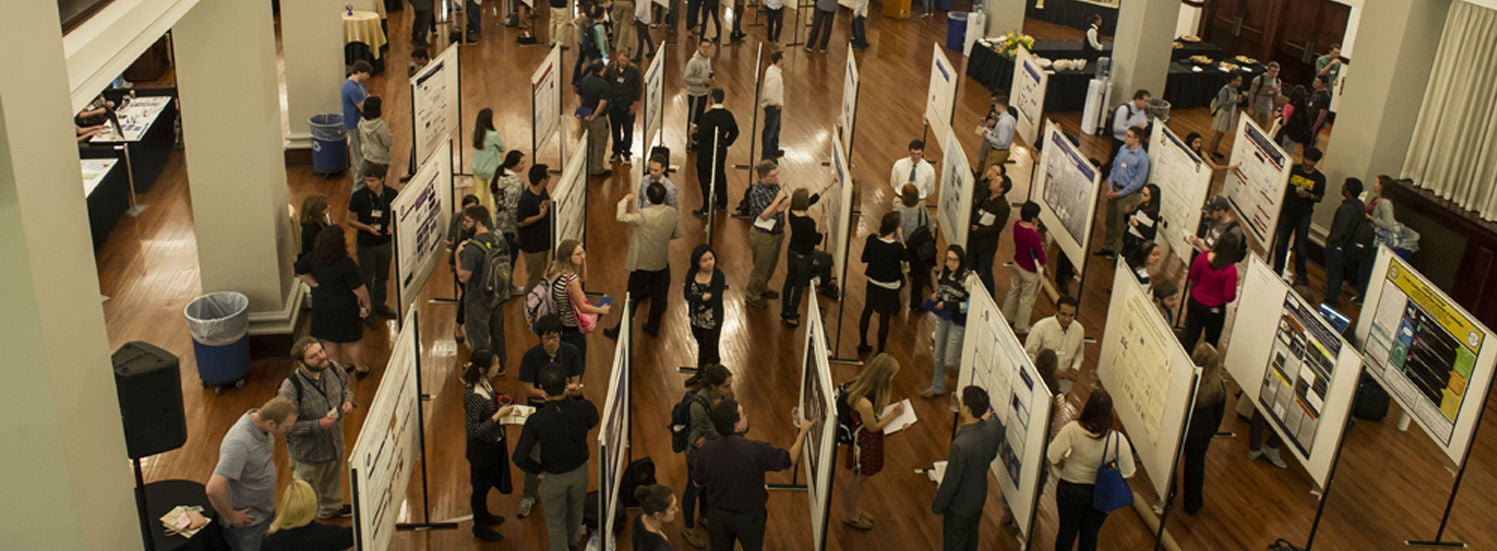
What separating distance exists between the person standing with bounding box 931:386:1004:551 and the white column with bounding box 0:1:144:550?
13.3 ft

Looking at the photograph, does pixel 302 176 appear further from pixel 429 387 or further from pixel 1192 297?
pixel 1192 297

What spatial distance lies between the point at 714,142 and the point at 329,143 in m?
4.17

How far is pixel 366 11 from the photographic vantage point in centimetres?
1673

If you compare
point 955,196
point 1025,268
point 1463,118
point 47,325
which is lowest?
point 1025,268

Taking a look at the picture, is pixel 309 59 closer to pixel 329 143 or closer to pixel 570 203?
pixel 329 143

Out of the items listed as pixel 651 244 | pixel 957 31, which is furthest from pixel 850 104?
pixel 957 31

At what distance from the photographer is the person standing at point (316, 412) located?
6590mm

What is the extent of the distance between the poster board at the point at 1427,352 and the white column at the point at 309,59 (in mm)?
10041

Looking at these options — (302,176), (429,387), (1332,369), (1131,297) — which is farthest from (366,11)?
(1332,369)

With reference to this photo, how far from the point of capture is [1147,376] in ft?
24.1

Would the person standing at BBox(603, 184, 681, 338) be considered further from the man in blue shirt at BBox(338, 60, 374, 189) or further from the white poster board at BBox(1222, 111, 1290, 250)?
the white poster board at BBox(1222, 111, 1290, 250)

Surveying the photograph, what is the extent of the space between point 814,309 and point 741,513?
4.31ft

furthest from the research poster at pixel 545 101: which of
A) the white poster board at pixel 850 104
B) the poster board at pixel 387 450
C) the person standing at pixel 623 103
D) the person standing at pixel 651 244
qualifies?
the poster board at pixel 387 450

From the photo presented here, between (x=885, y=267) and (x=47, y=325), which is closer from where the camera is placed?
(x=47, y=325)
